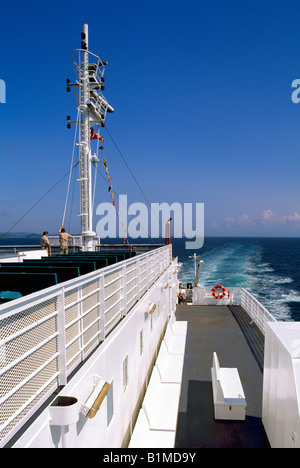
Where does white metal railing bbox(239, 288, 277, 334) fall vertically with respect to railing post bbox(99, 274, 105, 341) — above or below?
below

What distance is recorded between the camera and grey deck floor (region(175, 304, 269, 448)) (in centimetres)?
615

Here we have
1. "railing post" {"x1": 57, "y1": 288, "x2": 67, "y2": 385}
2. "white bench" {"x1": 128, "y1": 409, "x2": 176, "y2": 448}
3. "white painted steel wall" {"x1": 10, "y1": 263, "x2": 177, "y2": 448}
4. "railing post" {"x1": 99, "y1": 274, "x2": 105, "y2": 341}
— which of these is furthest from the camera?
"white bench" {"x1": 128, "y1": 409, "x2": 176, "y2": 448}

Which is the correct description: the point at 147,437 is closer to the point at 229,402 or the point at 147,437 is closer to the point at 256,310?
the point at 229,402

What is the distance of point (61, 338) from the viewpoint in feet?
9.66

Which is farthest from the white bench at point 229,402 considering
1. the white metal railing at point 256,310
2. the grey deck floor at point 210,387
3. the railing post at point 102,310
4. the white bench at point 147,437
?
the white metal railing at point 256,310

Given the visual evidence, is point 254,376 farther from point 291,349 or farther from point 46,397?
point 46,397

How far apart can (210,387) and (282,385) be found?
A: 3.45 meters

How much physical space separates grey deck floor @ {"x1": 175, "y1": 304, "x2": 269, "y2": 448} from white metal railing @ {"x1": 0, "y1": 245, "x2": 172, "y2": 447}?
389 cm

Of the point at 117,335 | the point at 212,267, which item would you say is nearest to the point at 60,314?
the point at 117,335

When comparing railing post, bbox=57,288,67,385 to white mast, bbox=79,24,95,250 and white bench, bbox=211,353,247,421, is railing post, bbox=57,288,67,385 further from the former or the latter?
white mast, bbox=79,24,95,250

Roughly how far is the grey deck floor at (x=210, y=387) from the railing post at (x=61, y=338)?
14.1 ft

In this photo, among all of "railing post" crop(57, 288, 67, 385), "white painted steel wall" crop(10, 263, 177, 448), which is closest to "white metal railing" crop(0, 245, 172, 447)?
"railing post" crop(57, 288, 67, 385)

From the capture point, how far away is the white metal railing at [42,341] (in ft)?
7.23

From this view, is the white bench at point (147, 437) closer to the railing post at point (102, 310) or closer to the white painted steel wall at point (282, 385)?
the white painted steel wall at point (282, 385)
